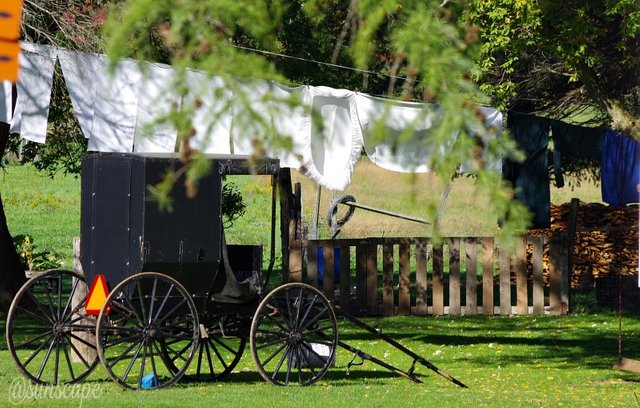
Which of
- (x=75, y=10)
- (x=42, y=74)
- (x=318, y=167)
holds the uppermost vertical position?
(x=75, y=10)

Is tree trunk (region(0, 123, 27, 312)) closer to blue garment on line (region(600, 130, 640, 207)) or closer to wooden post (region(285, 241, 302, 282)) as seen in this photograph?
wooden post (region(285, 241, 302, 282))

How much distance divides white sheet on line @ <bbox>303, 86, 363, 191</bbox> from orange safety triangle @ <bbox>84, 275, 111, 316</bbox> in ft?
13.8

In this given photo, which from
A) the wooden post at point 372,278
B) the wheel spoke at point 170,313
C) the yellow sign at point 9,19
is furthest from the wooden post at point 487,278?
the yellow sign at point 9,19

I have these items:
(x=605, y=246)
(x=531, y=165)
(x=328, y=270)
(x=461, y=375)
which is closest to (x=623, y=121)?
(x=531, y=165)

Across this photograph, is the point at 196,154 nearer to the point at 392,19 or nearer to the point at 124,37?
the point at 124,37

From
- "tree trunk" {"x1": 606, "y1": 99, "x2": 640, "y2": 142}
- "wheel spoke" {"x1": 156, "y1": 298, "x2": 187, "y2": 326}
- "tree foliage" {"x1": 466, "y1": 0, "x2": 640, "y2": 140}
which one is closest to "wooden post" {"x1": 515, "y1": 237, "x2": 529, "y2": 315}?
"tree foliage" {"x1": 466, "y1": 0, "x2": 640, "y2": 140}

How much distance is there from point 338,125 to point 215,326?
4.28 m

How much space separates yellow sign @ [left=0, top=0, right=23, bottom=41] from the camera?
367cm

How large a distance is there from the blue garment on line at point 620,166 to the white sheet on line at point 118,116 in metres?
7.75

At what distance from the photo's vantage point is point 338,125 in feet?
48.0

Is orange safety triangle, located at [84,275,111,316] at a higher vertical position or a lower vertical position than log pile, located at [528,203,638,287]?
lower

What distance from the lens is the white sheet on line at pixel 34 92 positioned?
12969mm

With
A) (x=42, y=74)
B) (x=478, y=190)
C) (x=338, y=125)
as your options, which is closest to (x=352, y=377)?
(x=338, y=125)

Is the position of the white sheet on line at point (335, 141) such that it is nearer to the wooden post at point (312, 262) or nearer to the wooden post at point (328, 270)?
the wooden post at point (312, 262)
